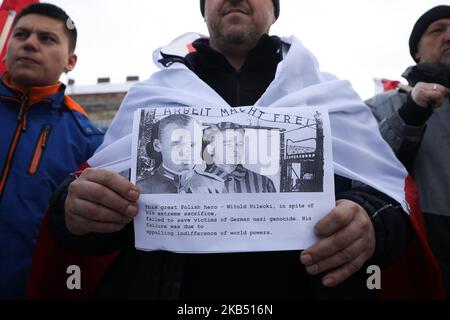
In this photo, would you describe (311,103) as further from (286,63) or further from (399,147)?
(399,147)

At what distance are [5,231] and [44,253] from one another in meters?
0.50

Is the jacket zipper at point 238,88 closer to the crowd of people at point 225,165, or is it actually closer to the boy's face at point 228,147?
the crowd of people at point 225,165

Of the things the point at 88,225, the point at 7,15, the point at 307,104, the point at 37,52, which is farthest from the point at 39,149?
the point at 7,15

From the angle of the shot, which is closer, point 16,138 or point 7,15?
point 16,138

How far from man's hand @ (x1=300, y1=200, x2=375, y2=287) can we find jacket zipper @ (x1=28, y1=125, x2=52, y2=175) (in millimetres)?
1374

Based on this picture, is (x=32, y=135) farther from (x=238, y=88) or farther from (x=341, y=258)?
(x=341, y=258)

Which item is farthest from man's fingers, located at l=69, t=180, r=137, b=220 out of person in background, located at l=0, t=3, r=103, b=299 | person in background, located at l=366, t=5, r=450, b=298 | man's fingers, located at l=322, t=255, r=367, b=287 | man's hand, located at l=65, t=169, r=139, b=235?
person in background, located at l=366, t=5, r=450, b=298

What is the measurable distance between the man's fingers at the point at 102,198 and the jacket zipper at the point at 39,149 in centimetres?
89

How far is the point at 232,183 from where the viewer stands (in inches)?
42.4

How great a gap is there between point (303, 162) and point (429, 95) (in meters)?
1.02

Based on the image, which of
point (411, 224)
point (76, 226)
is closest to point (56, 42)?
point (76, 226)

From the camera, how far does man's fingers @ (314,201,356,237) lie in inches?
40.2

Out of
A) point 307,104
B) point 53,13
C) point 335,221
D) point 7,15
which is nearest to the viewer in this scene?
point 335,221

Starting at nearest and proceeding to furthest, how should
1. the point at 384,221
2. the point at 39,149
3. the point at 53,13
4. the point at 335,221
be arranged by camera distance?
the point at 335,221
the point at 384,221
the point at 39,149
the point at 53,13
